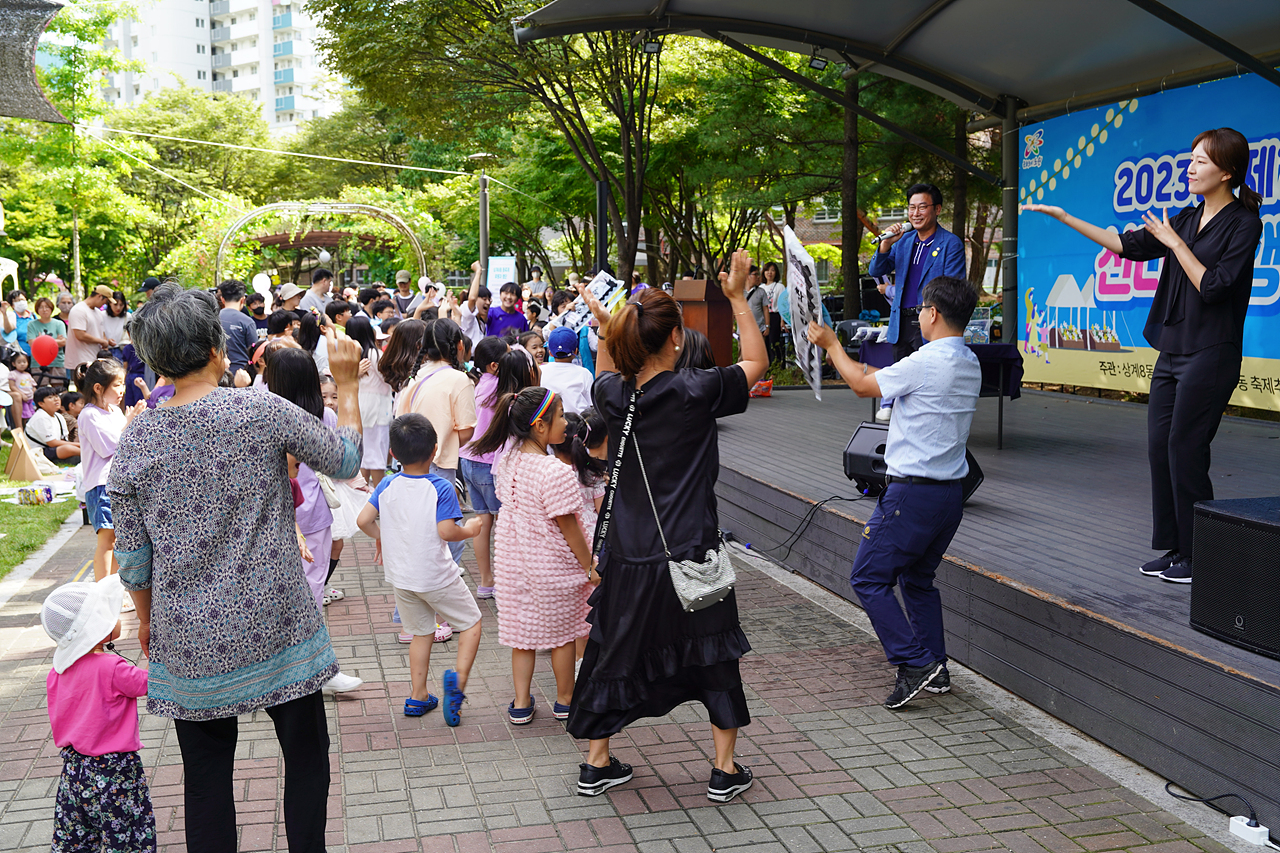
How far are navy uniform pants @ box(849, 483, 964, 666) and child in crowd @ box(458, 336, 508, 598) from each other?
2.48 meters

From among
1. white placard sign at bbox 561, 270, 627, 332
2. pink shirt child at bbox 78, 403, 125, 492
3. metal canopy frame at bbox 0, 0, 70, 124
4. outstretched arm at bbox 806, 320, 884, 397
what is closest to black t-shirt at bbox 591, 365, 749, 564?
outstretched arm at bbox 806, 320, 884, 397

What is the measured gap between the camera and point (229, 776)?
3.07 meters

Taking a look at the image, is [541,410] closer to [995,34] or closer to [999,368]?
[999,368]

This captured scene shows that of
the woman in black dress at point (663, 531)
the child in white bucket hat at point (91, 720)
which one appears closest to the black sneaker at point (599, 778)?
the woman in black dress at point (663, 531)

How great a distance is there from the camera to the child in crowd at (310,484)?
15.5ft

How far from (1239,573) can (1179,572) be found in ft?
3.94

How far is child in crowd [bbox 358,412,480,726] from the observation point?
459 centimetres

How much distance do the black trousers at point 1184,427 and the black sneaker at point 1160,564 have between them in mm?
48

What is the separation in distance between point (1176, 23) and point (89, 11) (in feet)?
77.1

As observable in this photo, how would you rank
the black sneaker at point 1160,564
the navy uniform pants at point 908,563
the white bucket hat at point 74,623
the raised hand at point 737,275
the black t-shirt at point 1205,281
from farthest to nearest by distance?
1. the black sneaker at point 1160,564
2. the navy uniform pants at point 908,563
3. the black t-shirt at point 1205,281
4. the raised hand at point 737,275
5. the white bucket hat at point 74,623

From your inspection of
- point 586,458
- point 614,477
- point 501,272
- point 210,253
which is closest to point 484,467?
point 586,458

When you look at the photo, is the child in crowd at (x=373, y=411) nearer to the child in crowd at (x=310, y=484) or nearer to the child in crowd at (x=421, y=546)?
the child in crowd at (x=310, y=484)

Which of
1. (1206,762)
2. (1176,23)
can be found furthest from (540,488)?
(1176,23)

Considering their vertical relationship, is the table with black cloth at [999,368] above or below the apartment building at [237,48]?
below
